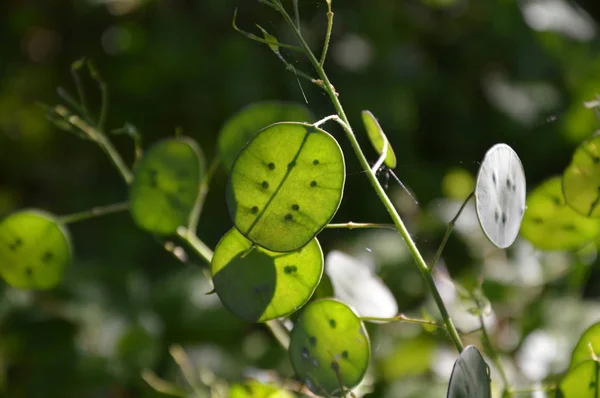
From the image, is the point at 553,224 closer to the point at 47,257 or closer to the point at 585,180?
the point at 585,180

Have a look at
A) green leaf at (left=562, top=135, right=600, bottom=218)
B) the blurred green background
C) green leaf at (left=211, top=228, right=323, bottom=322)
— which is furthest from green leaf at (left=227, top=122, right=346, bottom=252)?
the blurred green background

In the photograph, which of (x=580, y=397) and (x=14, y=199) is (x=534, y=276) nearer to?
(x=580, y=397)

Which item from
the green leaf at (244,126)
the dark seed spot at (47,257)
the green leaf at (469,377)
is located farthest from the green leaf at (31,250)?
the green leaf at (469,377)

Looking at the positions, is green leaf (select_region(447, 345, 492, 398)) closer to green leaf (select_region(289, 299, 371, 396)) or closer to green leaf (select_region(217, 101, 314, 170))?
green leaf (select_region(289, 299, 371, 396))

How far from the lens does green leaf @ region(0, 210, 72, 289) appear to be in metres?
0.48

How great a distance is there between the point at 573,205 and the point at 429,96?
1087mm

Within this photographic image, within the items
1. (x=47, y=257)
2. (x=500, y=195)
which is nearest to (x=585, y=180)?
(x=500, y=195)

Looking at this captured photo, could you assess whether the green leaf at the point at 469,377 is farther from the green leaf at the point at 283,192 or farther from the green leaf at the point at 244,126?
the green leaf at the point at 244,126

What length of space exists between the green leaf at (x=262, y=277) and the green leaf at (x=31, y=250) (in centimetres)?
18

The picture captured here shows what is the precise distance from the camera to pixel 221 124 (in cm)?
138

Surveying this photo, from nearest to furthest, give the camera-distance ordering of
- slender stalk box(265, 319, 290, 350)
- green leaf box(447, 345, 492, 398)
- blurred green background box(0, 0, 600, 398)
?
green leaf box(447, 345, 492, 398), slender stalk box(265, 319, 290, 350), blurred green background box(0, 0, 600, 398)

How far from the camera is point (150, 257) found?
1.30 m

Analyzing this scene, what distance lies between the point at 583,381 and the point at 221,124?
3.62 ft

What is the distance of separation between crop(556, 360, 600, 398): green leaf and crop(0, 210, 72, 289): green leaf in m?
0.30
